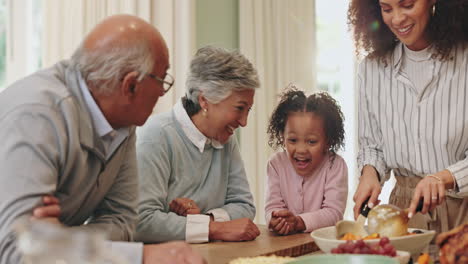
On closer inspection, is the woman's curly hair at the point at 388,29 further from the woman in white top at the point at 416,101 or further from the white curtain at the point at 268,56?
the white curtain at the point at 268,56

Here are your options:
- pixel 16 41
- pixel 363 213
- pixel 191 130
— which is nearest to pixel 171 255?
pixel 363 213

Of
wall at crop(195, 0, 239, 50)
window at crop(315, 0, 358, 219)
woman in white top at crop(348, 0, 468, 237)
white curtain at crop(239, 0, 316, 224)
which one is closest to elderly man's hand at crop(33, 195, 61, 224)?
woman in white top at crop(348, 0, 468, 237)

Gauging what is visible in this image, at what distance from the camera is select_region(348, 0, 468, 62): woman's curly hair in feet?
6.94

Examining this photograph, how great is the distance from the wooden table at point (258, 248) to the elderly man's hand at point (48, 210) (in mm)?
539

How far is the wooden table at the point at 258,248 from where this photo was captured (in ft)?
5.86

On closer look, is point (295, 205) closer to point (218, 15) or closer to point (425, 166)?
point (425, 166)

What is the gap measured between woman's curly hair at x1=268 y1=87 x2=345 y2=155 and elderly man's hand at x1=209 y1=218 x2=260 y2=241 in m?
0.72

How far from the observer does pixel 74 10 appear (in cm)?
322

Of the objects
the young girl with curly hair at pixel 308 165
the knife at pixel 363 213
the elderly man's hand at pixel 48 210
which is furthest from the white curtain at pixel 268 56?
the elderly man's hand at pixel 48 210

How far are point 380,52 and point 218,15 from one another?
2.10 meters

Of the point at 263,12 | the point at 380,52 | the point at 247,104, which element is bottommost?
the point at 247,104

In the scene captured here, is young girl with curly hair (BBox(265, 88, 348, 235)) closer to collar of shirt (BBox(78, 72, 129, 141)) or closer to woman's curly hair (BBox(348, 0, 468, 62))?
woman's curly hair (BBox(348, 0, 468, 62))

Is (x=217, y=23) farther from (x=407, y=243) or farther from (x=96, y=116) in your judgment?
(x=407, y=243)

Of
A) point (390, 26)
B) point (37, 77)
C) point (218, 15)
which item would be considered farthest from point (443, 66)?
point (218, 15)
